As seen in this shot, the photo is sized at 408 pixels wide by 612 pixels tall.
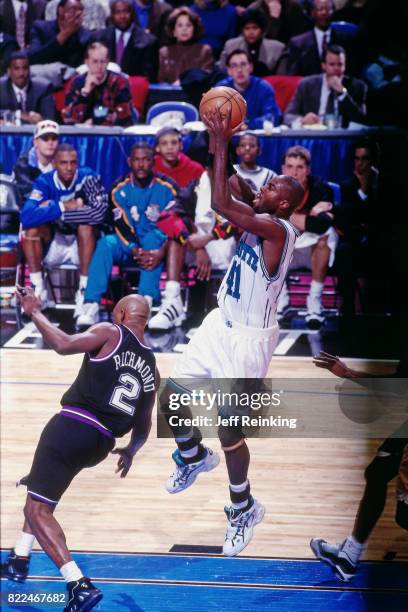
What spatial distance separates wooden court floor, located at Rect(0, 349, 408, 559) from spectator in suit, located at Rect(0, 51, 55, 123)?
3.35m

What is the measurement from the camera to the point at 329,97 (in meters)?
8.17

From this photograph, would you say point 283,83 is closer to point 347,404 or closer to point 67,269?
point 67,269

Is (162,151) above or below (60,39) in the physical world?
below

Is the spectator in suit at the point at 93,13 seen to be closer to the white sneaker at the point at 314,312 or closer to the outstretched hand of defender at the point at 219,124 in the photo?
the white sneaker at the point at 314,312

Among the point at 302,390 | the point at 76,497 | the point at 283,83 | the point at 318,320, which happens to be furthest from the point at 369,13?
the point at 76,497

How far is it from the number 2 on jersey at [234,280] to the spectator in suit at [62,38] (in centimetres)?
477

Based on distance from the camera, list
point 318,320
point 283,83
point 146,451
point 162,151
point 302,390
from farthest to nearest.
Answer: point 283,83 → point 162,151 → point 318,320 → point 146,451 → point 302,390

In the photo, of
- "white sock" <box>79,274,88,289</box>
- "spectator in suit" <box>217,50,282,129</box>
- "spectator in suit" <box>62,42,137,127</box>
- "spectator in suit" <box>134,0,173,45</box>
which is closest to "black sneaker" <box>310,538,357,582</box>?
"white sock" <box>79,274,88,289</box>

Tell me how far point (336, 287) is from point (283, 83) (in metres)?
2.33

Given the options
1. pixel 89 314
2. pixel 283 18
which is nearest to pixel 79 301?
pixel 89 314

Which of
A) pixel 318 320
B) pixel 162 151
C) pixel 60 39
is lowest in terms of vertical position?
pixel 318 320

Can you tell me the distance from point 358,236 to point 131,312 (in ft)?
9.04

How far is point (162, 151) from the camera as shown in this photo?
7.60 m

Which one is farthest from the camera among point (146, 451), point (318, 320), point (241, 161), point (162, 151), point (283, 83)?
point (283, 83)
